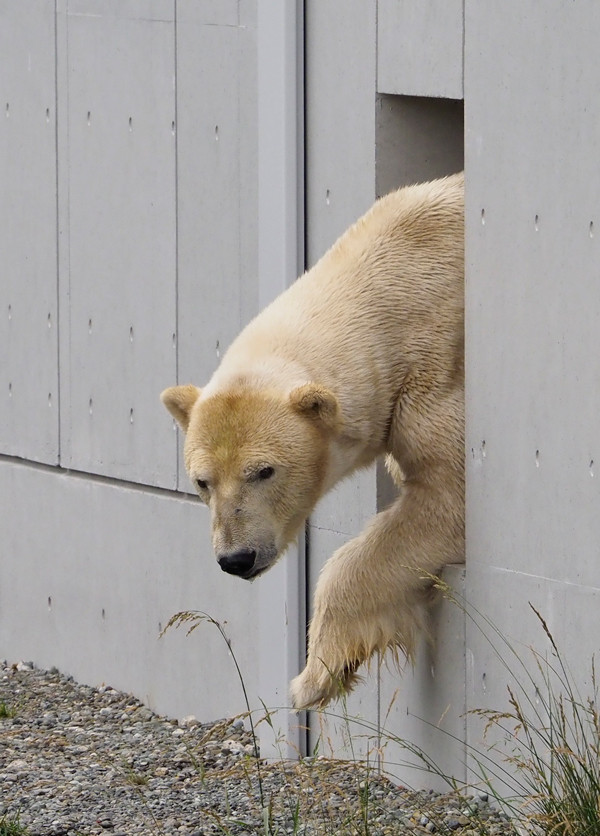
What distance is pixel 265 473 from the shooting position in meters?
4.27

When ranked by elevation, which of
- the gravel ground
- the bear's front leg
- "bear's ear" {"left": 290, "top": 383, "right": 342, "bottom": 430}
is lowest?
the gravel ground

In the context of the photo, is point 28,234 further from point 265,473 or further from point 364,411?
point 265,473

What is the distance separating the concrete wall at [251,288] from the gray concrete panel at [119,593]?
0.01 meters

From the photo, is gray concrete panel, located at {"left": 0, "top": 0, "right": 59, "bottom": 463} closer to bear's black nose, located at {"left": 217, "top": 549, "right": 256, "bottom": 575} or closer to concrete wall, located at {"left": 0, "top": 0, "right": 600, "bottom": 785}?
concrete wall, located at {"left": 0, "top": 0, "right": 600, "bottom": 785}

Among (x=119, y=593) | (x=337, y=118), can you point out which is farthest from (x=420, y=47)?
(x=119, y=593)

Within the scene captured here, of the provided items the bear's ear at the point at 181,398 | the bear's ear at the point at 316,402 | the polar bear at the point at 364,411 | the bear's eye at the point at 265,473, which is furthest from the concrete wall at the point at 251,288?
the bear's ear at the point at 181,398

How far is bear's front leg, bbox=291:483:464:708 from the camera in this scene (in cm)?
457

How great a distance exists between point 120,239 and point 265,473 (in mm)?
2423

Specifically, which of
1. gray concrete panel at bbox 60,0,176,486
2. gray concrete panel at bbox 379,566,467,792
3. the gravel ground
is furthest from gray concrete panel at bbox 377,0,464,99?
the gravel ground

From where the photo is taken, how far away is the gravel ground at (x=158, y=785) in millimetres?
4207

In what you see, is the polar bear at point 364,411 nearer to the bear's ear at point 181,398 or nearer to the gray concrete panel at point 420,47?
the bear's ear at point 181,398

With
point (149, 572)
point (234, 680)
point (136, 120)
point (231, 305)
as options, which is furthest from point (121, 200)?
point (234, 680)

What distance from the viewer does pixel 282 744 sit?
548 cm

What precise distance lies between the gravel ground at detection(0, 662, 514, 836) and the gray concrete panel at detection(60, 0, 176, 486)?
100 cm
